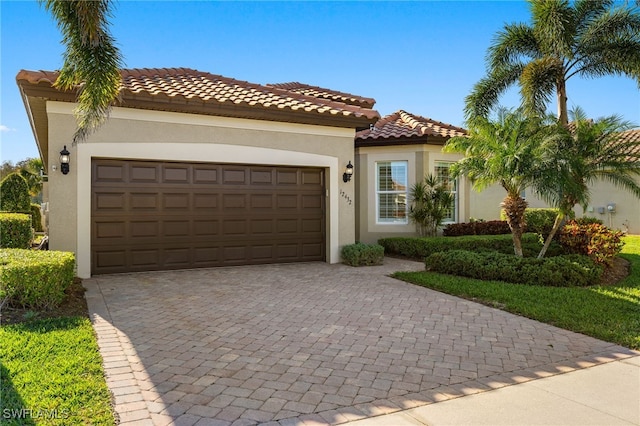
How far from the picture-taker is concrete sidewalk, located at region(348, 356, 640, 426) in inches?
130

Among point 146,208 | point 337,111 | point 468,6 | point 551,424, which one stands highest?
point 468,6

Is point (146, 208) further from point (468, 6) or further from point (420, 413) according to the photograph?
point (468, 6)

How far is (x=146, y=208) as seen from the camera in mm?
9562

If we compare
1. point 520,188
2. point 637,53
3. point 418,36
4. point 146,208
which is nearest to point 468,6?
→ point 418,36

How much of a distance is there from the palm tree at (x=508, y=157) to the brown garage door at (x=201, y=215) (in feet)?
13.3

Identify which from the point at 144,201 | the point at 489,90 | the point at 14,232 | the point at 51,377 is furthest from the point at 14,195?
the point at 489,90

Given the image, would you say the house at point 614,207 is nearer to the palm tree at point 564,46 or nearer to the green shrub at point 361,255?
the palm tree at point 564,46

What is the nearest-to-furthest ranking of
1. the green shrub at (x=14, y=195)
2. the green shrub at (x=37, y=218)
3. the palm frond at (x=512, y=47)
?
the palm frond at (x=512, y=47)
the green shrub at (x=14, y=195)
the green shrub at (x=37, y=218)

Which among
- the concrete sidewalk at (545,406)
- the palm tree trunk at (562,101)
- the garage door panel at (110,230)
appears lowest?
the concrete sidewalk at (545,406)

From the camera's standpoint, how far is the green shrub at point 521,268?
28.6ft

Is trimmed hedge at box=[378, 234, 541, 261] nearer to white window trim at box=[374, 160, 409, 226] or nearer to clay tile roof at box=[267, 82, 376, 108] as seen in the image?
white window trim at box=[374, 160, 409, 226]

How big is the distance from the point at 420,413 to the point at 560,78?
12689 mm

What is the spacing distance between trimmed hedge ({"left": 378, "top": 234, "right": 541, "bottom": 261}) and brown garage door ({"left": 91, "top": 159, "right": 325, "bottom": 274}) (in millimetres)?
2901

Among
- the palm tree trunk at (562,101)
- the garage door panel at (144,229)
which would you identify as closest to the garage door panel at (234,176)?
the garage door panel at (144,229)
